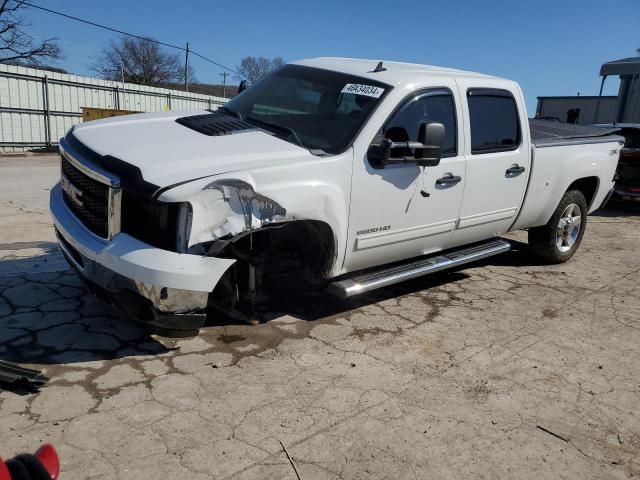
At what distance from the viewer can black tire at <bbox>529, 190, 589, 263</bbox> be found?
6.03 meters

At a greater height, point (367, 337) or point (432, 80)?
point (432, 80)

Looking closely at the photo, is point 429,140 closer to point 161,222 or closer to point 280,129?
point 280,129

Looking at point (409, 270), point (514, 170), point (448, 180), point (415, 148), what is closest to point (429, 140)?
point (415, 148)

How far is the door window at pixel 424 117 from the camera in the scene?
13.3 ft

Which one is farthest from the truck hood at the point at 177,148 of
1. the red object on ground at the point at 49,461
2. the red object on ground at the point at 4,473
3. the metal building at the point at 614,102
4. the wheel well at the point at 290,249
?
the metal building at the point at 614,102

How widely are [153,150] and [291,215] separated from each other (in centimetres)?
95

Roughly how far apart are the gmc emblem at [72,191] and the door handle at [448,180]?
2691 mm

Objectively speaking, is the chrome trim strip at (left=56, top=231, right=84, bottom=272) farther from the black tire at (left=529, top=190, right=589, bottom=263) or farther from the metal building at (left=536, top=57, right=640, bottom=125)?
the metal building at (left=536, top=57, right=640, bottom=125)

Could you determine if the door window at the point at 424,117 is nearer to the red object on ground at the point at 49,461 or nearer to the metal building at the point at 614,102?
the red object on ground at the point at 49,461

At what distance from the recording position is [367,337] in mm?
4035

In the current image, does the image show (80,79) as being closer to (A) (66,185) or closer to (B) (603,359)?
(A) (66,185)

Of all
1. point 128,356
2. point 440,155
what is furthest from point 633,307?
point 128,356

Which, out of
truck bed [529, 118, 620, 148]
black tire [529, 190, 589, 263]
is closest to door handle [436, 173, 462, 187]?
truck bed [529, 118, 620, 148]

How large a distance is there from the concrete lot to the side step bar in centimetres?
40
